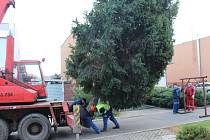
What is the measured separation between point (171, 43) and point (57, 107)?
5.92 metres

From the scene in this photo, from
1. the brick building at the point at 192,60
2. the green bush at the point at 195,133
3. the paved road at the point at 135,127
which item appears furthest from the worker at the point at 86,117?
the brick building at the point at 192,60

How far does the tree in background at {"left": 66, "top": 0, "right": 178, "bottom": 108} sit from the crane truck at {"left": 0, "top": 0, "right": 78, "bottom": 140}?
83.3 inches

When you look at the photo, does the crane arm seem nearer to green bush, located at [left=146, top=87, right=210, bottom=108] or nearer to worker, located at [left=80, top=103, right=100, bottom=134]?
worker, located at [left=80, top=103, right=100, bottom=134]

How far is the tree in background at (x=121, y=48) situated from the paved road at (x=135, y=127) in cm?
137

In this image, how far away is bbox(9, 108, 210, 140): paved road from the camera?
1434cm

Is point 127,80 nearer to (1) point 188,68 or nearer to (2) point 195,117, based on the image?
(2) point 195,117

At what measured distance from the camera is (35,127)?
47.5ft

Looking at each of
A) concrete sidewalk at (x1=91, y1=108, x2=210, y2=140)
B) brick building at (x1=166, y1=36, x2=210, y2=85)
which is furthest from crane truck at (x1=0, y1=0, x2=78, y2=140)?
brick building at (x1=166, y1=36, x2=210, y2=85)

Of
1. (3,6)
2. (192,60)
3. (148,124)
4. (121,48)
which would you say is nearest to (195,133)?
(121,48)

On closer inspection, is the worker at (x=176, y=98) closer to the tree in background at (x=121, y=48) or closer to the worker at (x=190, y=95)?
the worker at (x=190, y=95)

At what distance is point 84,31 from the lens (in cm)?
1644

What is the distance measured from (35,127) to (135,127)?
4.50m

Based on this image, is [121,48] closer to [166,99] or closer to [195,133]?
[195,133]

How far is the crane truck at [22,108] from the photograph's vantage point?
46.8 feet
